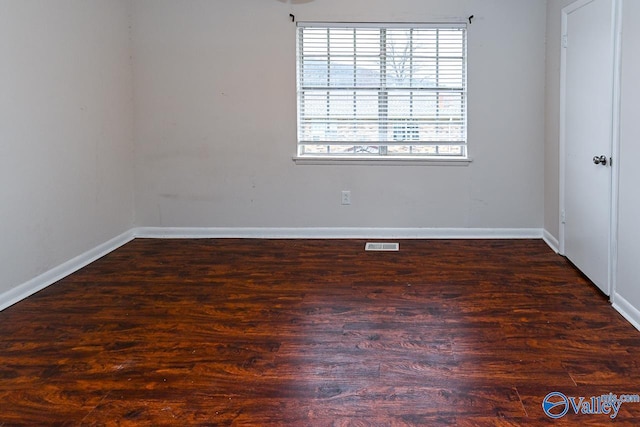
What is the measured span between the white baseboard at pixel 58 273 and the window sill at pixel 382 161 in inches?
68.4

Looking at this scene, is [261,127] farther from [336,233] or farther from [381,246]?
[381,246]

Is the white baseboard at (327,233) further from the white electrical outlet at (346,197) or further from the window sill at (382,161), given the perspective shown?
the window sill at (382,161)

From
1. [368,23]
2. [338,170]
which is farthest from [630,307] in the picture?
[368,23]

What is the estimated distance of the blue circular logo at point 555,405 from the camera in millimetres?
2082

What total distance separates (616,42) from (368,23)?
88.3 inches

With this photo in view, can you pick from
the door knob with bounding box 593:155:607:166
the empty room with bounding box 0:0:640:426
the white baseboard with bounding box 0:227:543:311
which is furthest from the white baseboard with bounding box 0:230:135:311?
the door knob with bounding box 593:155:607:166

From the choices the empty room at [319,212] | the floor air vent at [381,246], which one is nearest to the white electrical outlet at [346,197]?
the empty room at [319,212]

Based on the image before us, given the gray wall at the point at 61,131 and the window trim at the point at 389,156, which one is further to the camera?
the window trim at the point at 389,156

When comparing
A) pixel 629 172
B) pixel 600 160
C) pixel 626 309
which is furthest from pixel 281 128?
pixel 626 309

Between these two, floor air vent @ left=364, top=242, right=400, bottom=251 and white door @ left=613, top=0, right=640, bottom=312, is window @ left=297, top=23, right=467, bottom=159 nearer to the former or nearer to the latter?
floor air vent @ left=364, top=242, right=400, bottom=251

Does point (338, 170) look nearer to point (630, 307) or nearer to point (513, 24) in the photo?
point (513, 24)

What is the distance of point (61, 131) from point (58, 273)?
0.98m

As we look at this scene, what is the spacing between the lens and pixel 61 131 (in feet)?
12.8

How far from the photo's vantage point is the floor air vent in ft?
15.6
